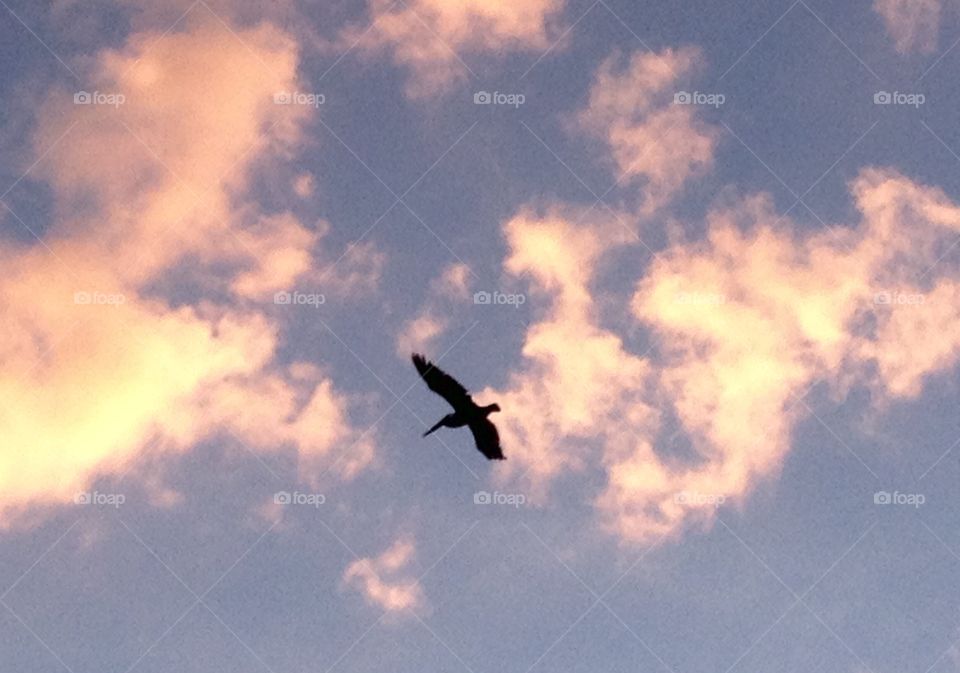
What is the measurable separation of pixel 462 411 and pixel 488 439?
0.93m

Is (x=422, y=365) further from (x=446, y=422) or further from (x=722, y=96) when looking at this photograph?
(x=722, y=96)

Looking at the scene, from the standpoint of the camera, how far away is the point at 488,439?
96.2 feet

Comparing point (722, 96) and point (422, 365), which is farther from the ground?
point (722, 96)

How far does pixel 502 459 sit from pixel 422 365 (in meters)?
3.13

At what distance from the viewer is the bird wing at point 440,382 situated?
27953 mm

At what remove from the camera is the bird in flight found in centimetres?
2798

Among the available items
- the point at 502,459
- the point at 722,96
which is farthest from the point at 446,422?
the point at 722,96

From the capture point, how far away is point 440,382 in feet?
92.1

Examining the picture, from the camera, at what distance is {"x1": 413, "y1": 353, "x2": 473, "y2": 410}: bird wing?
28.0m

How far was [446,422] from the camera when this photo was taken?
97.1 ft

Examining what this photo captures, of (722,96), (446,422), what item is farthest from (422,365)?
(722,96)

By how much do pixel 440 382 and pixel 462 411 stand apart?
131 centimetres

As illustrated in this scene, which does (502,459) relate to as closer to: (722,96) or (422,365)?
(422,365)

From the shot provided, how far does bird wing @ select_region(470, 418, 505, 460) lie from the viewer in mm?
29234
